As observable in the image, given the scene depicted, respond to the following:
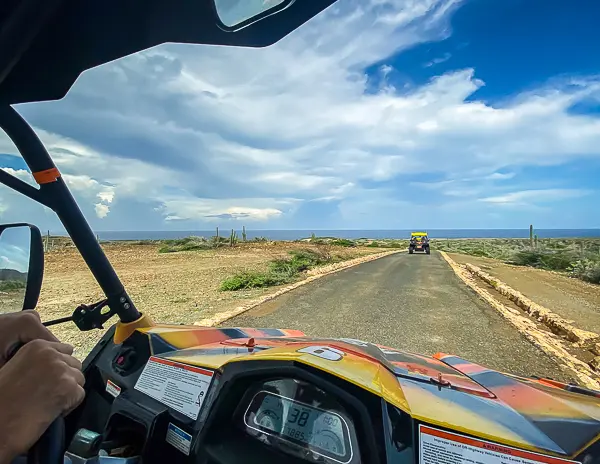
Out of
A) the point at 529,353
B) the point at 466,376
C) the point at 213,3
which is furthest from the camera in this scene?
the point at 529,353

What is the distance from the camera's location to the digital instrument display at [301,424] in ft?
3.89

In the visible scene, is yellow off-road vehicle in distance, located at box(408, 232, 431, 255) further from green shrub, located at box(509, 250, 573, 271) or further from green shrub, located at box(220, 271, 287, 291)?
green shrub, located at box(220, 271, 287, 291)

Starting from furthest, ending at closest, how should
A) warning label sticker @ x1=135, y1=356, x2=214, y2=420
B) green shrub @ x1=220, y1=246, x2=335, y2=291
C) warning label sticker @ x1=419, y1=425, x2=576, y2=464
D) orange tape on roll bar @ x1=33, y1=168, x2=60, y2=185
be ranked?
1. green shrub @ x1=220, y1=246, x2=335, y2=291
2. orange tape on roll bar @ x1=33, y1=168, x2=60, y2=185
3. warning label sticker @ x1=135, y1=356, x2=214, y2=420
4. warning label sticker @ x1=419, y1=425, x2=576, y2=464

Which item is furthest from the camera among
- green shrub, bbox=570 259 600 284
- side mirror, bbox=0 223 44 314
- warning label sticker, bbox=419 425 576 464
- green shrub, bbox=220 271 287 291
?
green shrub, bbox=570 259 600 284

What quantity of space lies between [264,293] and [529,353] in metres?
7.25

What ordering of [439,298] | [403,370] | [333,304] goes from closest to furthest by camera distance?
[403,370] < [333,304] < [439,298]

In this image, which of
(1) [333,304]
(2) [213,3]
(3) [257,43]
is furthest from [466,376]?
(1) [333,304]

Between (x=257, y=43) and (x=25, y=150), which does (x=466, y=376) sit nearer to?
(x=257, y=43)

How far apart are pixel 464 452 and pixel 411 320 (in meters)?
7.64

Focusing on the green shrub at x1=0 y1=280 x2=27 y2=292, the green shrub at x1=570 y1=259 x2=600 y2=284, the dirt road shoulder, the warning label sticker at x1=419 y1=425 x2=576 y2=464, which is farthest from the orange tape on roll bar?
the green shrub at x1=570 y1=259 x2=600 y2=284

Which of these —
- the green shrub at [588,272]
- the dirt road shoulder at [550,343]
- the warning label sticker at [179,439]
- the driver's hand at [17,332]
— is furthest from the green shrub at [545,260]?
the driver's hand at [17,332]

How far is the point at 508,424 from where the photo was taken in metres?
1.23

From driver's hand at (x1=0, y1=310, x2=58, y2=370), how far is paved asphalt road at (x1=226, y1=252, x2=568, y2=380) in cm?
575

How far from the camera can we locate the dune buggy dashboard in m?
1.14
